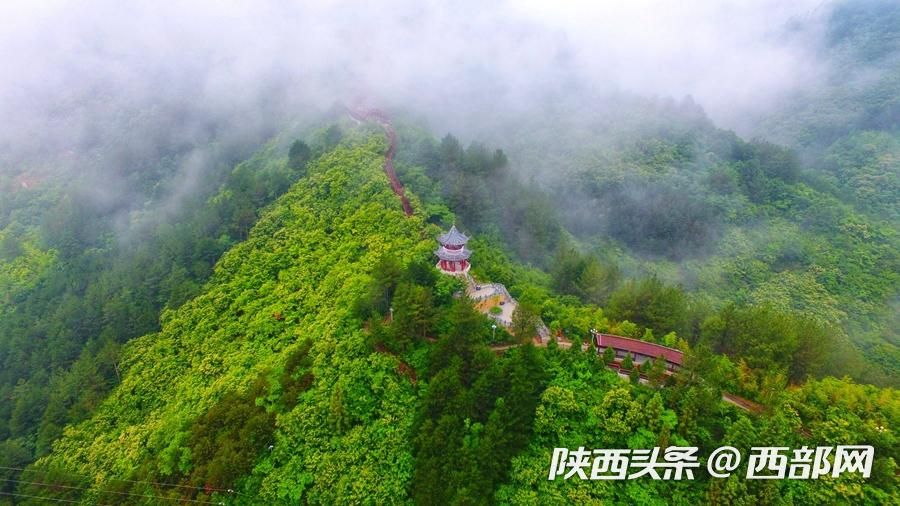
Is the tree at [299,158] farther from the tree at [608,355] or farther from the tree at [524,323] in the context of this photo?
the tree at [608,355]

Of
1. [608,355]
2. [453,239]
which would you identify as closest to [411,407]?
[608,355]

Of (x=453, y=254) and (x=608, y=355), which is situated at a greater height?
(x=453, y=254)

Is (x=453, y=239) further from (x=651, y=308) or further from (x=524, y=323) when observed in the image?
(x=651, y=308)

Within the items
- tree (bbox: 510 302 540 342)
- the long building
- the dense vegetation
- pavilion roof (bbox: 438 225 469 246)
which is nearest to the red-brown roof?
the long building

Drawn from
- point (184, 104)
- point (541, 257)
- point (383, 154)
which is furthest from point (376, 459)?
point (184, 104)

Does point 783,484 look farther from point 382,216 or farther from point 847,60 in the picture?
point 847,60

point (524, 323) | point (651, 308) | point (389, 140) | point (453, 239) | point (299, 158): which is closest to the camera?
point (524, 323)

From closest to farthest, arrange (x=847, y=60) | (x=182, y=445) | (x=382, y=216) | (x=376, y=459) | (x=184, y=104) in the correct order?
(x=376, y=459) → (x=182, y=445) → (x=382, y=216) → (x=184, y=104) → (x=847, y=60)
